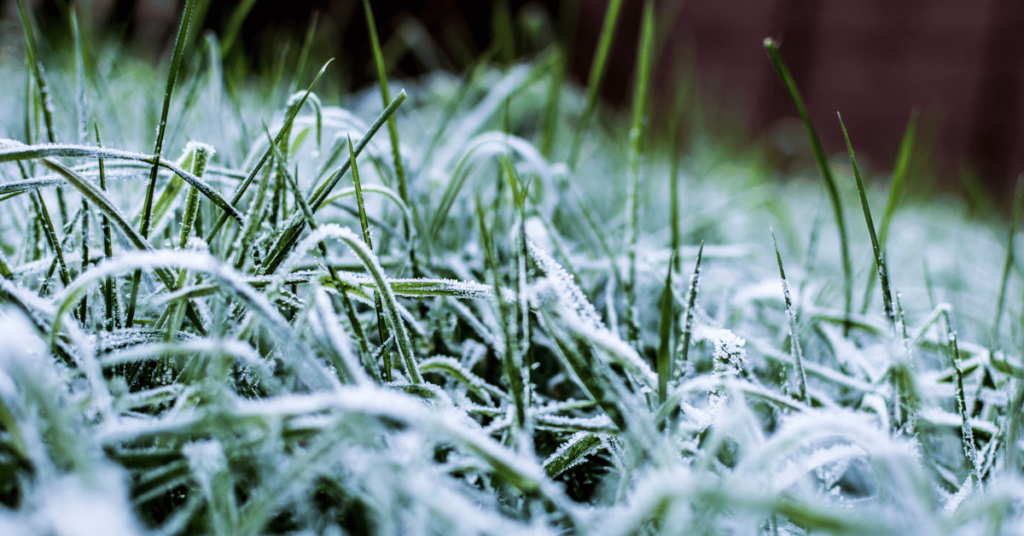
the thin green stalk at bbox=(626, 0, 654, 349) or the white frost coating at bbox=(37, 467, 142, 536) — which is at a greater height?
the thin green stalk at bbox=(626, 0, 654, 349)

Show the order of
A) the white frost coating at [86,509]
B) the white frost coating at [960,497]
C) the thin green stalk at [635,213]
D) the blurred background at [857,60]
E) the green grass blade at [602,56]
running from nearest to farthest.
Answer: the white frost coating at [86,509], the white frost coating at [960,497], the thin green stalk at [635,213], the green grass blade at [602,56], the blurred background at [857,60]

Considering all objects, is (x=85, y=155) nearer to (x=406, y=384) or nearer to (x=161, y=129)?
(x=161, y=129)

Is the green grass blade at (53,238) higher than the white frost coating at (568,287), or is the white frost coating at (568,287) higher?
the white frost coating at (568,287)

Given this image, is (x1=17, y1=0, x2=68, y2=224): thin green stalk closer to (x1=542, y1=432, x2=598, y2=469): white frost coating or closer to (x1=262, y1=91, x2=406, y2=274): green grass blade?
(x1=262, y1=91, x2=406, y2=274): green grass blade

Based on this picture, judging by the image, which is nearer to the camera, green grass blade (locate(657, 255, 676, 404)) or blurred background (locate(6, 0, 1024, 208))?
green grass blade (locate(657, 255, 676, 404))

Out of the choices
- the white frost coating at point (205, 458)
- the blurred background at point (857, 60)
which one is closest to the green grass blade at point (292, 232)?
the white frost coating at point (205, 458)

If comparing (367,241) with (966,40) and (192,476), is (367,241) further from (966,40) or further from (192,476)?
(966,40)

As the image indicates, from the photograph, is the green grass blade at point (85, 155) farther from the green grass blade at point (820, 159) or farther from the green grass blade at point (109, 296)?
the green grass blade at point (820, 159)

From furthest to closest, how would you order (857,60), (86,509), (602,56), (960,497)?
1. (857,60)
2. (602,56)
3. (960,497)
4. (86,509)

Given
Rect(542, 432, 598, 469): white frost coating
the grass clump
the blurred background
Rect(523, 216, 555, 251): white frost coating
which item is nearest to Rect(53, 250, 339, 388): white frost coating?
the grass clump

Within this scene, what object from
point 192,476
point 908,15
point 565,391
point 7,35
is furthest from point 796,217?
Answer: point 908,15

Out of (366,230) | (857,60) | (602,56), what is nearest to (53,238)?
(366,230)

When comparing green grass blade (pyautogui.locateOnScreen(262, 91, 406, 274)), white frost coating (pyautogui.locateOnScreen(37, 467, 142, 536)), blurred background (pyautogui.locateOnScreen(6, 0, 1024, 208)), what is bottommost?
white frost coating (pyautogui.locateOnScreen(37, 467, 142, 536))
